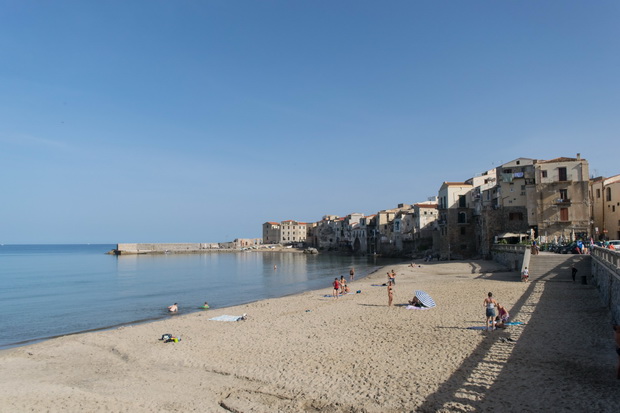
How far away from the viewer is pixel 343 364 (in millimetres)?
12414

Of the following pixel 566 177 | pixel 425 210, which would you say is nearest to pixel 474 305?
pixel 566 177

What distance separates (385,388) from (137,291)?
119 ft

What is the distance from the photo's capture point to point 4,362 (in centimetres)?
1549

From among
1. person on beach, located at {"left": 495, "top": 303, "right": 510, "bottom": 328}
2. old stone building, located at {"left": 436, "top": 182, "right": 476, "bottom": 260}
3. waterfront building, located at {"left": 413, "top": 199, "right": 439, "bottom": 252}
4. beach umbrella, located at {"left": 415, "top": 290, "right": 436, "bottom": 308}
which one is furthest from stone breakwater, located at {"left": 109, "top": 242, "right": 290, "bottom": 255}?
person on beach, located at {"left": 495, "top": 303, "right": 510, "bottom": 328}

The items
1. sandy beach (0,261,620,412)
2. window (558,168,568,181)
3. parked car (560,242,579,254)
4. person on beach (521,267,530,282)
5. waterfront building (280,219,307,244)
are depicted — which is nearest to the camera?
sandy beach (0,261,620,412)

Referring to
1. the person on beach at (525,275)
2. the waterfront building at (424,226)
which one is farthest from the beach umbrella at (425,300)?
the waterfront building at (424,226)

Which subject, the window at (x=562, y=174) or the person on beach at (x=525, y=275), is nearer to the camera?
the person on beach at (x=525, y=275)

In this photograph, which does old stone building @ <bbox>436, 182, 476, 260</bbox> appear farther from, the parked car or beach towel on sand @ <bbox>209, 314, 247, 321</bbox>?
beach towel on sand @ <bbox>209, 314, 247, 321</bbox>

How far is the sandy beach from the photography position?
9.55 meters

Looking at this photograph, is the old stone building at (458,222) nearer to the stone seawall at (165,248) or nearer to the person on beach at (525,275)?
the person on beach at (525,275)

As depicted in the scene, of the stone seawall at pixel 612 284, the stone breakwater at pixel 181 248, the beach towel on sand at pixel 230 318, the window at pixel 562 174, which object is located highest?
the window at pixel 562 174

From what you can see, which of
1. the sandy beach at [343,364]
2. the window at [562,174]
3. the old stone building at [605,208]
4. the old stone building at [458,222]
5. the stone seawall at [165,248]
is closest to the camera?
the sandy beach at [343,364]

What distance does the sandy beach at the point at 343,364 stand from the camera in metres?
9.55

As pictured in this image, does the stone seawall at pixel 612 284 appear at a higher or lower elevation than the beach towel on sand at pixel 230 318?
higher
